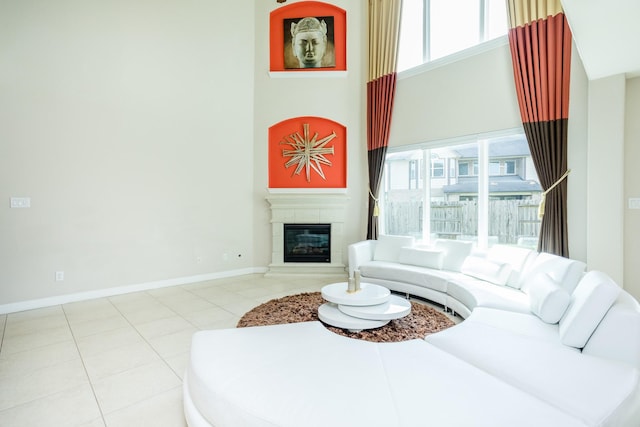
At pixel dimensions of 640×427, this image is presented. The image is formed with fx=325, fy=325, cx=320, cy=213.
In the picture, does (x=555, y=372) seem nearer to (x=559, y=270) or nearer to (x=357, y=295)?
(x=559, y=270)

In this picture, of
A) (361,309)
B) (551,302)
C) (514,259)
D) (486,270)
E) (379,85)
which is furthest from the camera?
(379,85)

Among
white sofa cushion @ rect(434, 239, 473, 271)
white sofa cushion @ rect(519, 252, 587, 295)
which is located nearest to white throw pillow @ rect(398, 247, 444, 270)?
white sofa cushion @ rect(434, 239, 473, 271)

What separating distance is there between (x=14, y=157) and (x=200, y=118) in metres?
2.51

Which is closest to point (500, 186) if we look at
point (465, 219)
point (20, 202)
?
point (465, 219)

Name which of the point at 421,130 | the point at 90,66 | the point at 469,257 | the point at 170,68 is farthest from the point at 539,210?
the point at 90,66

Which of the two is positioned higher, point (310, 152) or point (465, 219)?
point (310, 152)

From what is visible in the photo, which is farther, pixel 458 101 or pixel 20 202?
pixel 458 101

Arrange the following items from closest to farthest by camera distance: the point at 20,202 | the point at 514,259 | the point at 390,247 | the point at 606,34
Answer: the point at 606,34, the point at 514,259, the point at 20,202, the point at 390,247

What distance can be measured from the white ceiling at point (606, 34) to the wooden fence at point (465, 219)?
167 centimetres

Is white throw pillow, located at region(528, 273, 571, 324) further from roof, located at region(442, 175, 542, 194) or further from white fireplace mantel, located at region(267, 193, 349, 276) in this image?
white fireplace mantel, located at region(267, 193, 349, 276)

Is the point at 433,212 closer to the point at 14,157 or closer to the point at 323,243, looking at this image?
the point at 323,243

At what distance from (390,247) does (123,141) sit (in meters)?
4.34

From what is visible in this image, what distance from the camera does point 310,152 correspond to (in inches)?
241

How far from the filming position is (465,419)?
1.25 m
